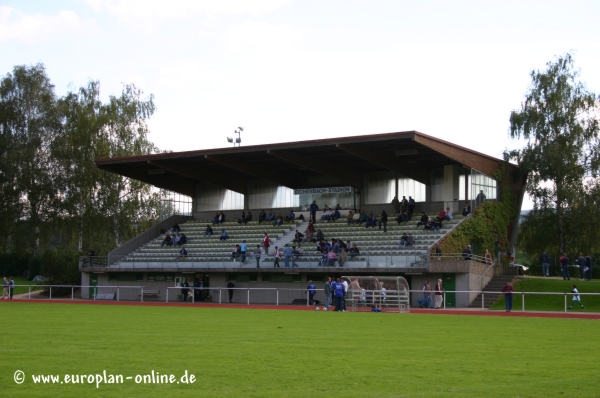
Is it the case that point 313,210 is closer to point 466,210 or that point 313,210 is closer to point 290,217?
point 290,217

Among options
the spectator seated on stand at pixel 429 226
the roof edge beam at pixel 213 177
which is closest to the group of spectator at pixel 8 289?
the roof edge beam at pixel 213 177

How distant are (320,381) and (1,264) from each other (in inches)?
2458

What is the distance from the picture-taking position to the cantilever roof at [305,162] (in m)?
46.3

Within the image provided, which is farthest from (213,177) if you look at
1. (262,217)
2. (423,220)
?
(423,220)

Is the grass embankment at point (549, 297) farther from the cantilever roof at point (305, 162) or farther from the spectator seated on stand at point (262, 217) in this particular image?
the spectator seated on stand at point (262, 217)

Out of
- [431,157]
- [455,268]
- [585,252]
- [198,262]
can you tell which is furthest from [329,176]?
[585,252]

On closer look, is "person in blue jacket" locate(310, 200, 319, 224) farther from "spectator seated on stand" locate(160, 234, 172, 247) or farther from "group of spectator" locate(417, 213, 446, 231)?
"spectator seated on stand" locate(160, 234, 172, 247)

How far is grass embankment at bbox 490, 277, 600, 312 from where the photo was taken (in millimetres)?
37406

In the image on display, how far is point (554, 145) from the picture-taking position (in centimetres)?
5059

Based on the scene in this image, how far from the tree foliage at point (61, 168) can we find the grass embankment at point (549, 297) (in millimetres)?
33274

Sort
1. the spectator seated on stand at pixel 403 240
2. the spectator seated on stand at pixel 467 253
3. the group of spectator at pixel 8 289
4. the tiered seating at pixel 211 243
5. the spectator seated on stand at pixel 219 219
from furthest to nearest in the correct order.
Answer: the spectator seated on stand at pixel 219 219, the tiered seating at pixel 211 243, the group of spectator at pixel 8 289, the spectator seated on stand at pixel 403 240, the spectator seated on stand at pixel 467 253

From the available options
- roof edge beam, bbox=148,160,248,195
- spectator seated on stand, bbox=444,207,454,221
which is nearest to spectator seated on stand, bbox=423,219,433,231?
spectator seated on stand, bbox=444,207,454,221

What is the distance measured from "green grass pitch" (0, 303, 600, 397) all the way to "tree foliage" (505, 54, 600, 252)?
32.1m

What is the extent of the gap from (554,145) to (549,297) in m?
14.3
